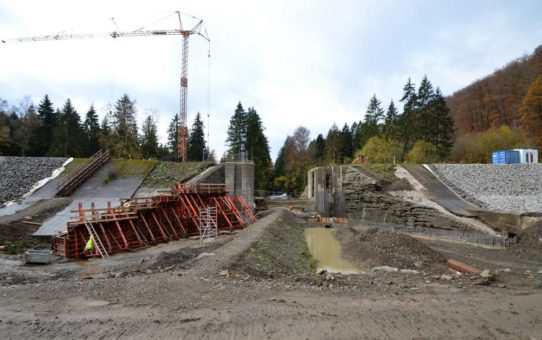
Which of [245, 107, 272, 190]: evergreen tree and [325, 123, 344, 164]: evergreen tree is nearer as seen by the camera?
[245, 107, 272, 190]: evergreen tree

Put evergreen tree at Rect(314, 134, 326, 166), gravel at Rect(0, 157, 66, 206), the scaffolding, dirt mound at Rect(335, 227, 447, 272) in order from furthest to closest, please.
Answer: evergreen tree at Rect(314, 134, 326, 166), gravel at Rect(0, 157, 66, 206), the scaffolding, dirt mound at Rect(335, 227, 447, 272)

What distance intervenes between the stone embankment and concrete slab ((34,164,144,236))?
63.0 feet

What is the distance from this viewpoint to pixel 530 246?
16859mm

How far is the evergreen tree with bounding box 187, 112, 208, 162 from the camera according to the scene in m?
57.6

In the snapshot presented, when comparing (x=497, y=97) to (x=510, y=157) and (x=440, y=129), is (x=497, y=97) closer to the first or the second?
(x=440, y=129)

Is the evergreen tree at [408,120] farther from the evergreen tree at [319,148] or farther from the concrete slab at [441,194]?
the evergreen tree at [319,148]

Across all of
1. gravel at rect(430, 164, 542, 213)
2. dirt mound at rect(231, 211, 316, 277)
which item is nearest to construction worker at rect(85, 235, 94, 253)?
dirt mound at rect(231, 211, 316, 277)

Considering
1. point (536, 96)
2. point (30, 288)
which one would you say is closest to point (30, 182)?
point (30, 288)

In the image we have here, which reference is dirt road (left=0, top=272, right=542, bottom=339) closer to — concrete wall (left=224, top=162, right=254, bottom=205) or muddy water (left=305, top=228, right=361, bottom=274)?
muddy water (left=305, top=228, right=361, bottom=274)

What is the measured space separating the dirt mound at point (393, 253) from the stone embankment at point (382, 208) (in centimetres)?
1134

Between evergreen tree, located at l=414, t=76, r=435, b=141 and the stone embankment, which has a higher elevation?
evergreen tree, located at l=414, t=76, r=435, b=141

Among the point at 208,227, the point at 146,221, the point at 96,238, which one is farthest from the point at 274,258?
the point at 146,221

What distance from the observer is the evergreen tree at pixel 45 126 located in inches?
1864

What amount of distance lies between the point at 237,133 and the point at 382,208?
29658 mm
